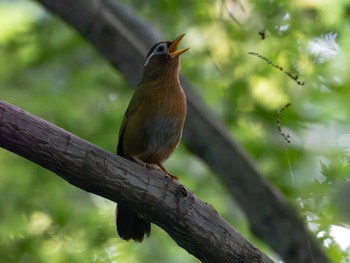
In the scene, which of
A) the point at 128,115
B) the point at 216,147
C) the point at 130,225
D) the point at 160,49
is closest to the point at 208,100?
the point at 216,147

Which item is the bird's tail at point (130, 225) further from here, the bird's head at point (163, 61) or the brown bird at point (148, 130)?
the bird's head at point (163, 61)

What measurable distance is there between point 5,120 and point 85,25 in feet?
10.0

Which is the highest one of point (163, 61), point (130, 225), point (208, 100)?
point (163, 61)

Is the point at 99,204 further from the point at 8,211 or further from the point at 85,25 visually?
the point at 85,25

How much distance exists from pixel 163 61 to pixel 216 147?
1.24 metres

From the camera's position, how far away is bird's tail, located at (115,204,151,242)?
4.96 meters

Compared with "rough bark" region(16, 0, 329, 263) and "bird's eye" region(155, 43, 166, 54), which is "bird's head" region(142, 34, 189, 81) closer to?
"bird's eye" region(155, 43, 166, 54)

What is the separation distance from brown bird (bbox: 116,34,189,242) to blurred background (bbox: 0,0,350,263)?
0.82 metres

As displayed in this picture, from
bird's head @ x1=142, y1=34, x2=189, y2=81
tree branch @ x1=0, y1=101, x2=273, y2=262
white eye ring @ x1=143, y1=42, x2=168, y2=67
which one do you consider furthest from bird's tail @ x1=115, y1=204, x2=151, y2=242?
white eye ring @ x1=143, y1=42, x2=168, y2=67

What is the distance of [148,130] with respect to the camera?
5.00 meters

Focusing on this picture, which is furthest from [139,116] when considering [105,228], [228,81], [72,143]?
[228,81]

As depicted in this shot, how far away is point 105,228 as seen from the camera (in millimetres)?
6465

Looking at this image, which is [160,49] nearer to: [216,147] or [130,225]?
[216,147]

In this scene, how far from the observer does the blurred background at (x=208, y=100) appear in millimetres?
5746
